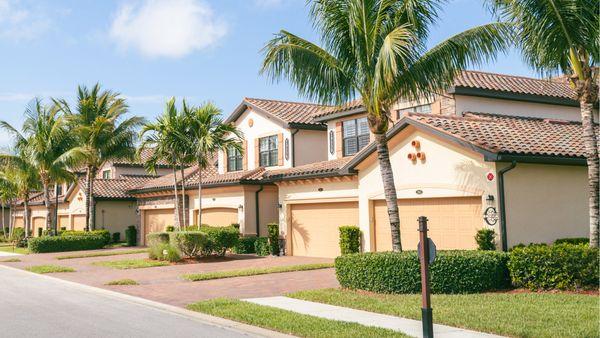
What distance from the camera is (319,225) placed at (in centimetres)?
2403

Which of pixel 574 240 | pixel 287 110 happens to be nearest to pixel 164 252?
pixel 287 110

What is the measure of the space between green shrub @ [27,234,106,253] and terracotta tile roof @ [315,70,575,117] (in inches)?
644

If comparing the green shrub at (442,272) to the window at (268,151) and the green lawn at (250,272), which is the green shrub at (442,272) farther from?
the window at (268,151)

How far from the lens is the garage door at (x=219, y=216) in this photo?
2867cm

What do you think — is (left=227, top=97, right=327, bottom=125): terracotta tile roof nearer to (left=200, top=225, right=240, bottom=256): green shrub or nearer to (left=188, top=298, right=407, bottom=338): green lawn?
(left=200, top=225, right=240, bottom=256): green shrub

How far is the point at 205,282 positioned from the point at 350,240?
6.24m

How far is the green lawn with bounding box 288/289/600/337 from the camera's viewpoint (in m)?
8.84

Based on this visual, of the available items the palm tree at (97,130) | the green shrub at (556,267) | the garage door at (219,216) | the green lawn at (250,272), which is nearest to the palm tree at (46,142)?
the palm tree at (97,130)

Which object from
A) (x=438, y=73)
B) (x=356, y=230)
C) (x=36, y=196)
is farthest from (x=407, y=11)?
(x=36, y=196)

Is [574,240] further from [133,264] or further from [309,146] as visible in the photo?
[133,264]

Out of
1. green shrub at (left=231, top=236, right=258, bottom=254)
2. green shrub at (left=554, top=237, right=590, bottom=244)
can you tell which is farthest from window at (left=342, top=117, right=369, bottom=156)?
green shrub at (left=554, top=237, right=590, bottom=244)

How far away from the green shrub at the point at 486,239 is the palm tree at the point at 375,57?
10.7 feet

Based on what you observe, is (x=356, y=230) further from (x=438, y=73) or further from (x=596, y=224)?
(x=596, y=224)

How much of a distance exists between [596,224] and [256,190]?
1746 centimetres
